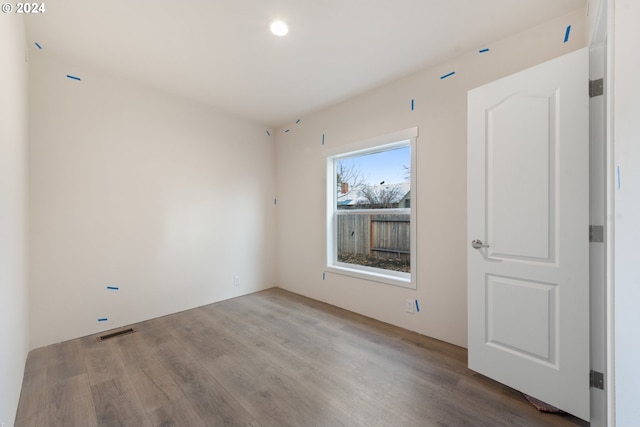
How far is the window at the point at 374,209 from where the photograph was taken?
9.41 ft

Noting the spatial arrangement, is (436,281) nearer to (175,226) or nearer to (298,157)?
(298,157)

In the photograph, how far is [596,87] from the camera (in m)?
1.49

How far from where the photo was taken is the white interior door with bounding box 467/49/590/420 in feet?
4.97

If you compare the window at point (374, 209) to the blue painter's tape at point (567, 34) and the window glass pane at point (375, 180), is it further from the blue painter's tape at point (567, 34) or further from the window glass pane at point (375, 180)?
the blue painter's tape at point (567, 34)

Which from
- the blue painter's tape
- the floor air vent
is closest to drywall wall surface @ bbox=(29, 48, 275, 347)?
the floor air vent

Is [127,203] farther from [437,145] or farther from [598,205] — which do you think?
[598,205]

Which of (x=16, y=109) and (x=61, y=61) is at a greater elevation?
(x=61, y=61)

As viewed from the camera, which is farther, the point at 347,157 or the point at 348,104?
the point at 347,157

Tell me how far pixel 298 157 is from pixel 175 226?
1939mm

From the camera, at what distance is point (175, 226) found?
10.5 feet

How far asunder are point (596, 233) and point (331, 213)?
2574 mm
